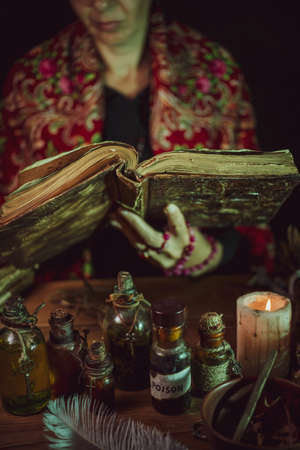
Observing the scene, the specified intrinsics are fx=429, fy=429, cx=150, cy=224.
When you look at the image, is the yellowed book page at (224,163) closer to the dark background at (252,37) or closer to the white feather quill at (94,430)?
the white feather quill at (94,430)

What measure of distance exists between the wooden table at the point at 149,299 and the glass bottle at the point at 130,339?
0.09 ft

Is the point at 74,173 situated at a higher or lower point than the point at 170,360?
higher

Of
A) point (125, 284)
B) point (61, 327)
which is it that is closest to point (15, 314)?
point (61, 327)

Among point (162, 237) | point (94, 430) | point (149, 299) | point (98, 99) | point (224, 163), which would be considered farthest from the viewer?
point (98, 99)

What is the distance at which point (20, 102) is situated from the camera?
145 cm

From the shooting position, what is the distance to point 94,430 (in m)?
0.65

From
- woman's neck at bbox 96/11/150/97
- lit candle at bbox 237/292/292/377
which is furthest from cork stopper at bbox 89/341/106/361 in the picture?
woman's neck at bbox 96/11/150/97

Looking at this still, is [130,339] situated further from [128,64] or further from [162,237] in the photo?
[128,64]

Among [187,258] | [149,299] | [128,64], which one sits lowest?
[149,299]

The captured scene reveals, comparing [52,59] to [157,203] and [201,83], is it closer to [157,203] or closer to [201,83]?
[201,83]

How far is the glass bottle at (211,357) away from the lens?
0.69 metres

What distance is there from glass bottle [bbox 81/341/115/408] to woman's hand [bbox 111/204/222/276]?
0.32 meters

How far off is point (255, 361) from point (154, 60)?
3.43 feet

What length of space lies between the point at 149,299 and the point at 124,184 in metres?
0.47
